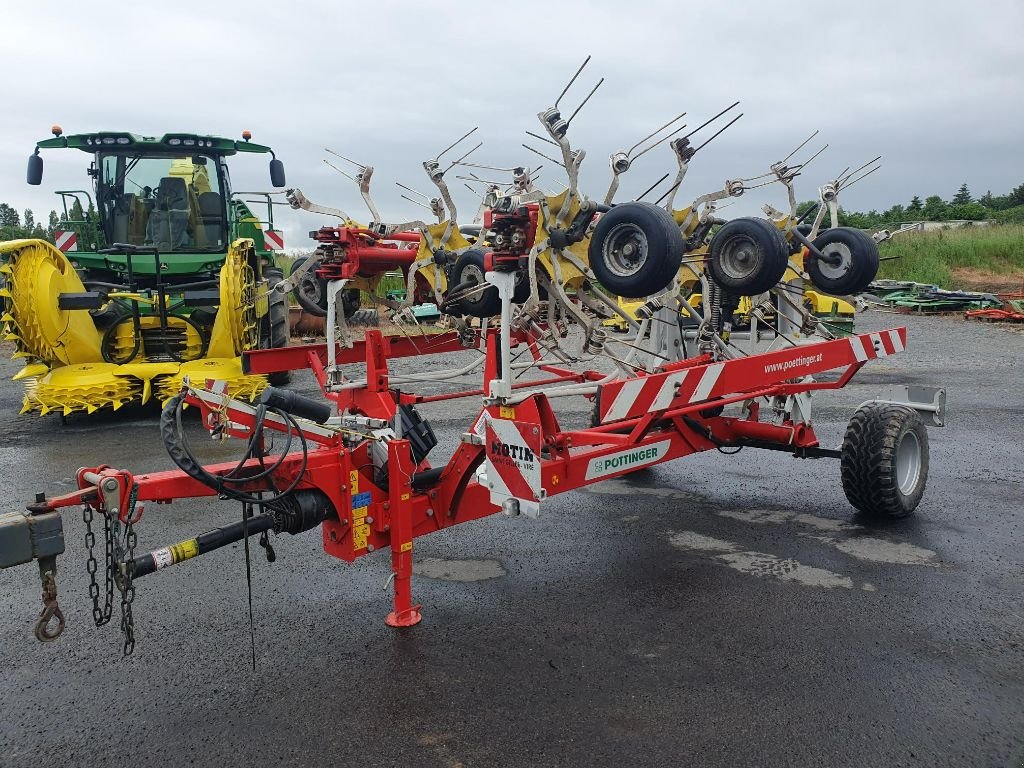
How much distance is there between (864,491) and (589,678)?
308cm

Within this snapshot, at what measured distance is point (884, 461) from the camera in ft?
19.2

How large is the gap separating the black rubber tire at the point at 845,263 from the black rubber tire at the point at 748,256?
3.35ft

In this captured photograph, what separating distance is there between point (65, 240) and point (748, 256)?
10082mm

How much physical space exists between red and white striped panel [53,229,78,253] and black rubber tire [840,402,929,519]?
34.5 ft

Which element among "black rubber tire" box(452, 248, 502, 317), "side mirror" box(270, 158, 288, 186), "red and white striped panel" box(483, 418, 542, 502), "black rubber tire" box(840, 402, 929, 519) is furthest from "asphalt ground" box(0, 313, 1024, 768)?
"side mirror" box(270, 158, 288, 186)

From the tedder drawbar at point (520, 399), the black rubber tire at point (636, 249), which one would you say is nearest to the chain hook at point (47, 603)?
the tedder drawbar at point (520, 399)

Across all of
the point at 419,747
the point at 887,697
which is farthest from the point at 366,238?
the point at 887,697

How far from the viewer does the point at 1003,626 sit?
4.34 metres

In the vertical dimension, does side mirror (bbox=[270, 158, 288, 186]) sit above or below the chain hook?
above

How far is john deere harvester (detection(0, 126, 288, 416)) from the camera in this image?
9.35 m

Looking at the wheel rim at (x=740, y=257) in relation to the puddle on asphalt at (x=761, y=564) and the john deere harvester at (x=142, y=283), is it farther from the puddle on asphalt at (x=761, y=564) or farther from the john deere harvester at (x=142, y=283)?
the john deere harvester at (x=142, y=283)

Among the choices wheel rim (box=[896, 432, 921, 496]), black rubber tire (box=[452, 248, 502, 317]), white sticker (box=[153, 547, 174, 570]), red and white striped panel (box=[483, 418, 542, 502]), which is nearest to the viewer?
white sticker (box=[153, 547, 174, 570])

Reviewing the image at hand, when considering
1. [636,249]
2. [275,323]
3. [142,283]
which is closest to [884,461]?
[636,249]

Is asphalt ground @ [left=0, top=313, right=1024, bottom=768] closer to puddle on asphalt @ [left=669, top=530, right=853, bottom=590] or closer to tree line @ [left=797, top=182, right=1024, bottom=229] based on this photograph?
puddle on asphalt @ [left=669, top=530, right=853, bottom=590]
